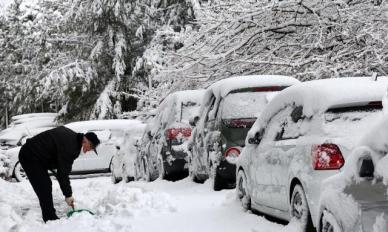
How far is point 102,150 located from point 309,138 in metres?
12.6

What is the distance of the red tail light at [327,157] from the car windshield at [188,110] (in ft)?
24.6

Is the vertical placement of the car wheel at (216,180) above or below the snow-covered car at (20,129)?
above

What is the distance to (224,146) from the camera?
35.7 ft

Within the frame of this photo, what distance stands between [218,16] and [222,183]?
24.4 feet

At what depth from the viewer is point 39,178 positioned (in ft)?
30.7

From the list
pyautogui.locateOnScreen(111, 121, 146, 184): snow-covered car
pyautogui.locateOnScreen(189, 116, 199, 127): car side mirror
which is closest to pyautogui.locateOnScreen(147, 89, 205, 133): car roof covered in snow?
pyautogui.locateOnScreen(189, 116, 199, 127): car side mirror

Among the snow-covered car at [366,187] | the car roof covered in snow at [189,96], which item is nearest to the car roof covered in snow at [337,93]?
the snow-covered car at [366,187]

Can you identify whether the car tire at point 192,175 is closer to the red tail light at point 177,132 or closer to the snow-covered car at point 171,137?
the snow-covered car at point 171,137

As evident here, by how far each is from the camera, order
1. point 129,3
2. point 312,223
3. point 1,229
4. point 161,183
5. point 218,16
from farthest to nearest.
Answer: point 129,3
point 218,16
point 161,183
point 1,229
point 312,223

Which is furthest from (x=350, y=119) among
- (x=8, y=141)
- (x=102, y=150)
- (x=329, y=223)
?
(x=8, y=141)

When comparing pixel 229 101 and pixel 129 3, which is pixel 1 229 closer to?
pixel 229 101

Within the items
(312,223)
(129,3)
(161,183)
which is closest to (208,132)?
(161,183)

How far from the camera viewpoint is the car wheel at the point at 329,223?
5.39 metres

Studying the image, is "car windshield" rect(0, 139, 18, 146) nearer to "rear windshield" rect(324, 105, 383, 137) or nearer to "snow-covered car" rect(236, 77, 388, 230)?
"snow-covered car" rect(236, 77, 388, 230)
